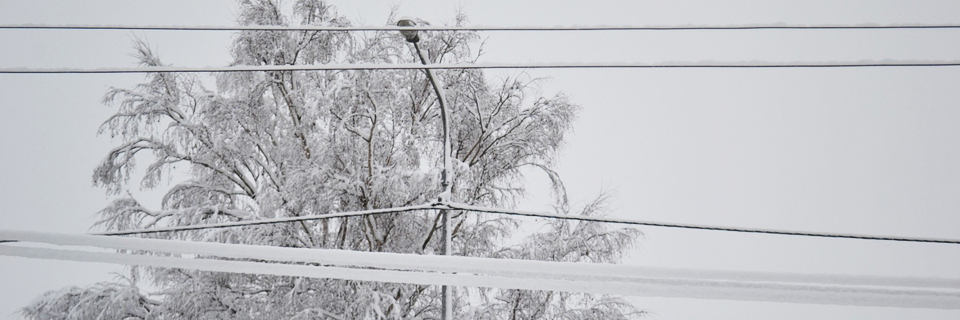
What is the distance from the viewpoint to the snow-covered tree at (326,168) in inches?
290

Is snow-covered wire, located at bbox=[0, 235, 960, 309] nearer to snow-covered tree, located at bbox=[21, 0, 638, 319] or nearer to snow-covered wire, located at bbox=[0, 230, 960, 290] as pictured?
snow-covered wire, located at bbox=[0, 230, 960, 290]

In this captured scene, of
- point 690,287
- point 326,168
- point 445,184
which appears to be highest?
point 326,168

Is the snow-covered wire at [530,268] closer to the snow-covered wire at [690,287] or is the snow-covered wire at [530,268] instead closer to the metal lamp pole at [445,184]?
the snow-covered wire at [690,287]

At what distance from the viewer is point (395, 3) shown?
31.0ft

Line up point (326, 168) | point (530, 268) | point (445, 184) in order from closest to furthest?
point (530, 268), point (445, 184), point (326, 168)

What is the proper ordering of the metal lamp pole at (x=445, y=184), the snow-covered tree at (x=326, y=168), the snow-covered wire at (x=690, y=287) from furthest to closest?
the snow-covered tree at (x=326, y=168), the metal lamp pole at (x=445, y=184), the snow-covered wire at (x=690, y=287)

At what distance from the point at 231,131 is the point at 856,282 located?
7855 millimetres

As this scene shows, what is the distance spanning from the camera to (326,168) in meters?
7.51

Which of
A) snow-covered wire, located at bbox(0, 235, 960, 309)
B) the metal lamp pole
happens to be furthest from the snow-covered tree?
snow-covered wire, located at bbox(0, 235, 960, 309)

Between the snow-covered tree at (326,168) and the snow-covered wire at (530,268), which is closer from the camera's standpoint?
the snow-covered wire at (530,268)

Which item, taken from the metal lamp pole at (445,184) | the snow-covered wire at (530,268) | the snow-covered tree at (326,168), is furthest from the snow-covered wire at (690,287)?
the snow-covered tree at (326,168)

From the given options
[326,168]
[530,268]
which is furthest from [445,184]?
[326,168]

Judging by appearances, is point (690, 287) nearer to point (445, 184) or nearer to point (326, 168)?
point (445, 184)

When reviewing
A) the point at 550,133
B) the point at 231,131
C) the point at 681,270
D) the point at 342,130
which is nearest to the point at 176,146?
the point at 231,131
